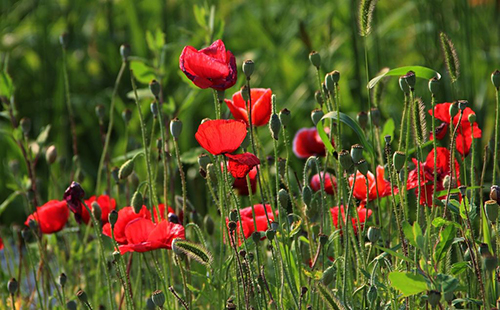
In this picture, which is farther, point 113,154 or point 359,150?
point 113,154

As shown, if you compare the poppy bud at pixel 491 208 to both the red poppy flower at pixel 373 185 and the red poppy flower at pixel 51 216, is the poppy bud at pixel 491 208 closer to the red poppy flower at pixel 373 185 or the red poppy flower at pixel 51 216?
the red poppy flower at pixel 373 185

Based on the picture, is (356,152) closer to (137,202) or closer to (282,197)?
(282,197)

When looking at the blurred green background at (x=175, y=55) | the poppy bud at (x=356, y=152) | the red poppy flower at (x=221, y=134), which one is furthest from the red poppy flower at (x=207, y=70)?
the blurred green background at (x=175, y=55)

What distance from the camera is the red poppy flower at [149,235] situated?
1157 millimetres

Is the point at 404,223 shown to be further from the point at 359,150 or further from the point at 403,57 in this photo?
the point at 403,57

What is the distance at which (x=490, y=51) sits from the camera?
2918 millimetres

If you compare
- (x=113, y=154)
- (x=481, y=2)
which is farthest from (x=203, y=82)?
(x=481, y=2)

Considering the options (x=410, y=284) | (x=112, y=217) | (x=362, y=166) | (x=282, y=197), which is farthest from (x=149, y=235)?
(x=410, y=284)

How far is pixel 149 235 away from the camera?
1.17m

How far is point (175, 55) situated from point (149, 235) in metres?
2.08

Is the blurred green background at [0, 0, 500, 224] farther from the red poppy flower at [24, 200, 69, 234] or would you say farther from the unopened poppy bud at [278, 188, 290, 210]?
the unopened poppy bud at [278, 188, 290, 210]

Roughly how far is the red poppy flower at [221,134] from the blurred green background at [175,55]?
159cm

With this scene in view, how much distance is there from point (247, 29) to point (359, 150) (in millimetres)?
2553

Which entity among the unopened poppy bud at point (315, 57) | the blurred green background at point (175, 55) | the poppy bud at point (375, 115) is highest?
the unopened poppy bud at point (315, 57)
